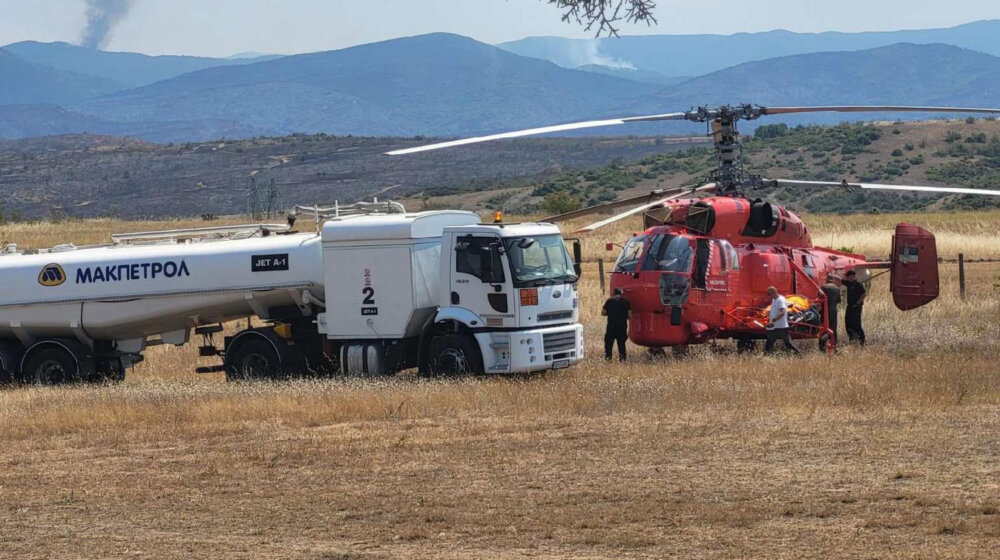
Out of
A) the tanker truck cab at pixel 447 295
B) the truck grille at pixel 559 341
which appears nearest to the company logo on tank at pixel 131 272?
the tanker truck cab at pixel 447 295

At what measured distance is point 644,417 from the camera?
1525 cm

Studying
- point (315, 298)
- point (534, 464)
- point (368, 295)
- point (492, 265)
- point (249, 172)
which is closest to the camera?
point (534, 464)

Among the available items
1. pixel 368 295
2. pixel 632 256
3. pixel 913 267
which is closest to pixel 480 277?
pixel 368 295

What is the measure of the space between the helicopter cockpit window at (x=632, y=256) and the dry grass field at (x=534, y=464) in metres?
1.46

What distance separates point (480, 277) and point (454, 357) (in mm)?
1185

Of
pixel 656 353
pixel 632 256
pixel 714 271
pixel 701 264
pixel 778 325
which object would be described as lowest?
pixel 656 353

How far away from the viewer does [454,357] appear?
64.0 ft

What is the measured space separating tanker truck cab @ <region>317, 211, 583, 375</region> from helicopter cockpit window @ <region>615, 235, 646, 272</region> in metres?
1.62

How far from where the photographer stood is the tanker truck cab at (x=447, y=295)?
19.2 meters

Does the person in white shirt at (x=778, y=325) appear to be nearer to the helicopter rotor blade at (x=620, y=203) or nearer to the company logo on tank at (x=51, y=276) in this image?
the helicopter rotor blade at (x=620, y=203)

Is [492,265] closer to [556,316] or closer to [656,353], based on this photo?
[556,316]

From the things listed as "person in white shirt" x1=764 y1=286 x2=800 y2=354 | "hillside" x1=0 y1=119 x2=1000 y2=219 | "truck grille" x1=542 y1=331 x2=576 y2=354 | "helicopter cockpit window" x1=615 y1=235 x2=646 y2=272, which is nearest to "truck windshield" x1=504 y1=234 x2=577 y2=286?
"truck grille" x1=542 y1=331 x2=576 y2=354

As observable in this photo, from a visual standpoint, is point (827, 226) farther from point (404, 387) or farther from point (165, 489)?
point (165, 489)

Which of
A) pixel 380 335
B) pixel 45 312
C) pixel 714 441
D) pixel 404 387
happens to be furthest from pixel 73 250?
pixel 714 441
